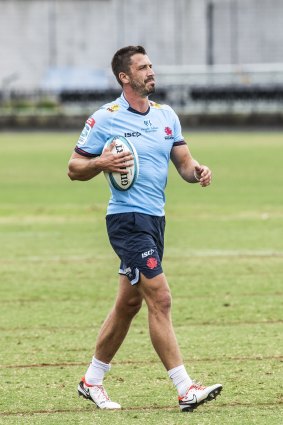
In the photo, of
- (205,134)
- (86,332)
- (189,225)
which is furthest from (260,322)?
(205,134)

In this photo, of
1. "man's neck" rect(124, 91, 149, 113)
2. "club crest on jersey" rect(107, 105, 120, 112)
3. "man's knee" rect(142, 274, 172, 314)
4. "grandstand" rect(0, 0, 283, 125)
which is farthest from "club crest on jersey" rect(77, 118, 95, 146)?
"grandstand" rect(0, 0, 283, 125)

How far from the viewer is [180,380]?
7.77m

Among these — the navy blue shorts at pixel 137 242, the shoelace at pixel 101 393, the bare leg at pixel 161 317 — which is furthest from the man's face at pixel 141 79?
the shoelace at pixel 101 393

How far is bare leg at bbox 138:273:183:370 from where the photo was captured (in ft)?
25.7

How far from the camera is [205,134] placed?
5400 cm

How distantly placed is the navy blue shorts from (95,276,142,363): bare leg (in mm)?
142

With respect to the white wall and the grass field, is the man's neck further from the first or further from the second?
the white wall

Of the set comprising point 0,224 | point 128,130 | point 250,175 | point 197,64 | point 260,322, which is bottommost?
point 197,64

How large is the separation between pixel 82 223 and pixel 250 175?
10.9 meters

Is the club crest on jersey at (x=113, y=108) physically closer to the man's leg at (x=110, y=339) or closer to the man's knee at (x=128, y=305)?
the man's leg at (x=110, y=339)

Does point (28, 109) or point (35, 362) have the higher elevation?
point (35, 362)

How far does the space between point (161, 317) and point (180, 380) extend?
1.30 ft

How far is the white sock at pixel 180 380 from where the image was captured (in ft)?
25.4

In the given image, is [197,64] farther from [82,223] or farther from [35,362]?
[35,362]
